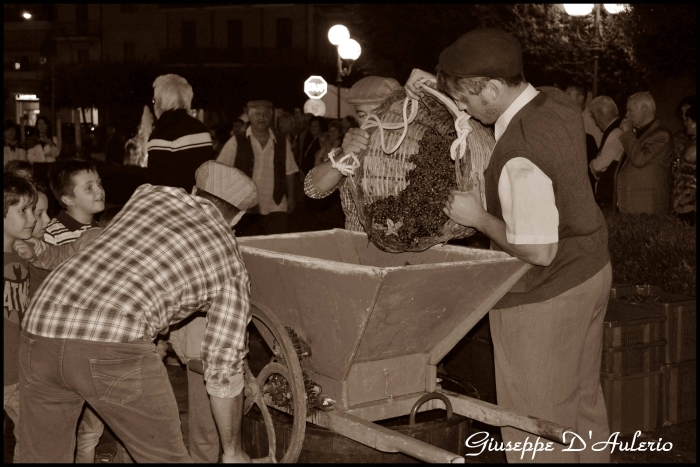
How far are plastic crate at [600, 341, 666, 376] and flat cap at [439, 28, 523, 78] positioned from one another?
2.33m

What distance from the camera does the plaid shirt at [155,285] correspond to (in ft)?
9.71

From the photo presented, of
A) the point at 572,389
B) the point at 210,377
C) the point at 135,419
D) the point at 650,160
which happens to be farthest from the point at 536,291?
the point at 650,160

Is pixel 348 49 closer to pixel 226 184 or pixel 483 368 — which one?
pixel 483 368

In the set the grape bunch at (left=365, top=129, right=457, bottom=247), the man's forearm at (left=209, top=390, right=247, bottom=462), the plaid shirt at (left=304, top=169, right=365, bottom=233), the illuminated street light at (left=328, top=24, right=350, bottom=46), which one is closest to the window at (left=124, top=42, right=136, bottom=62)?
the illuminated street light at (left=328, top=24, right=350, bottom=46)

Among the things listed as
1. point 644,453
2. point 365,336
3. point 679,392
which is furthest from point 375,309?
point 679,392

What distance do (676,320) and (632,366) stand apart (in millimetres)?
421

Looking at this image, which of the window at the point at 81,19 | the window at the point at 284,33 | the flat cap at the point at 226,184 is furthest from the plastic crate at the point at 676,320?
the window at the point at 81,19

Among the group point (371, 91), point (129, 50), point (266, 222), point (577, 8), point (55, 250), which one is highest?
point (129, 50)

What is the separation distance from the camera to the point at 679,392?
5371 millimetres

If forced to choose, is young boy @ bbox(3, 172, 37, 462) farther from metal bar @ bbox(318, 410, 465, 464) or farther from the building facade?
the building facade

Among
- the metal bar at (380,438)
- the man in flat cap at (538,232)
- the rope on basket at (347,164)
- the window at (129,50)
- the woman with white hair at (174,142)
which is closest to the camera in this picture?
the metal bar at (380,438)

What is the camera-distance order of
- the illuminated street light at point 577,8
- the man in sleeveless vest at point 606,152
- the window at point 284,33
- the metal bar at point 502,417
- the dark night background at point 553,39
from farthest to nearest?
the window at point 284,33 → the dark night background at point 553,39 → the illuminated street light at point 577,8 → the man in sleeveless vest at point 606,152 → the metal bar at point 502,417

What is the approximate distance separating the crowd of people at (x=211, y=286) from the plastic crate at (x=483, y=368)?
1522 mm

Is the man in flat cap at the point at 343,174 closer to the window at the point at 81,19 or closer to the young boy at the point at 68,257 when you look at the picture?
the young boy at the point at 68,257
